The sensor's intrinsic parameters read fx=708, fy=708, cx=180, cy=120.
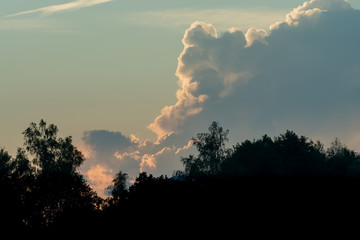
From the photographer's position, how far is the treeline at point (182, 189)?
8725cm

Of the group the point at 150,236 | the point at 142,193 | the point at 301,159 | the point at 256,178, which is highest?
the point at 301,159

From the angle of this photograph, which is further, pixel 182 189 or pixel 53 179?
pixel 53 179

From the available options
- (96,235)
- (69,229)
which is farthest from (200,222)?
(69,229)

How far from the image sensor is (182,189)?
90.7 meters

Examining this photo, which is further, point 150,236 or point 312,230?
point 312,230

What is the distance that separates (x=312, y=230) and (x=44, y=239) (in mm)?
35267

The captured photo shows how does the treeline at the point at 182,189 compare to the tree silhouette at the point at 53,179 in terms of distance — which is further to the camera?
the tree silhouette at the point at 53,179

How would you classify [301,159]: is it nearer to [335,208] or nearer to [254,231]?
[335,208]

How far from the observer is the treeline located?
286 feet

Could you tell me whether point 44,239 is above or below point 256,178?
below

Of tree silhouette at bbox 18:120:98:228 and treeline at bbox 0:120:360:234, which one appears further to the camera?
tree silhouette at bbox 18:120:98:228

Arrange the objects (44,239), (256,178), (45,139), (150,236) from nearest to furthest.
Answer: (150,236) → (44,239) → (256,178) → (45,139)

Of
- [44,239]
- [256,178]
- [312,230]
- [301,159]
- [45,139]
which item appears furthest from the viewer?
[301,159]

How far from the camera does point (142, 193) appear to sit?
295 feet
